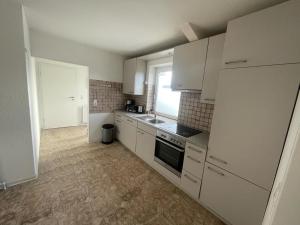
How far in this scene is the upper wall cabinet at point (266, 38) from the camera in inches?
39.6

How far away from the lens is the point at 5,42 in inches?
59.7

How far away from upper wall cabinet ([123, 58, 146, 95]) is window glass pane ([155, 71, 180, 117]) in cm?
38

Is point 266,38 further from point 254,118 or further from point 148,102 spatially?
point 148,102

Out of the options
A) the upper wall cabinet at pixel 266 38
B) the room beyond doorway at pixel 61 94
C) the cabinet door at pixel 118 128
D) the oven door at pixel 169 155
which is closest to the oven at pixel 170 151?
the oven door at pixel 169 155

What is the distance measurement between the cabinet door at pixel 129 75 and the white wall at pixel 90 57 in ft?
0.54

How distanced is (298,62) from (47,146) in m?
4.06

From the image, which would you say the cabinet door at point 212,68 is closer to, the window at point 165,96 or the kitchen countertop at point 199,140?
the kitchen countertop at point 199,140

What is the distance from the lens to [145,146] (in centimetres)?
251

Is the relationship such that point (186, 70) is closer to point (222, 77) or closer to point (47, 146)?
point (222, 77)

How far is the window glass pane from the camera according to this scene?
2.77m

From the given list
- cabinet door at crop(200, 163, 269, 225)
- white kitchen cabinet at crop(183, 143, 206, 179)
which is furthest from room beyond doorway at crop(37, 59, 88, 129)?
cabinet door at crop(200, 163, 269, 225)

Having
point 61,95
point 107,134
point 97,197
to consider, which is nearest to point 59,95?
point 61,95

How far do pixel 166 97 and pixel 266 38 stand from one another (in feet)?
6.39

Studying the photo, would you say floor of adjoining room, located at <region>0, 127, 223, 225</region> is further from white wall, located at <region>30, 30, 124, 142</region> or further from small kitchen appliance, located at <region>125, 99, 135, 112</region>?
small kitchen appliance, located at <region>125, 99, 135, 112</region>
